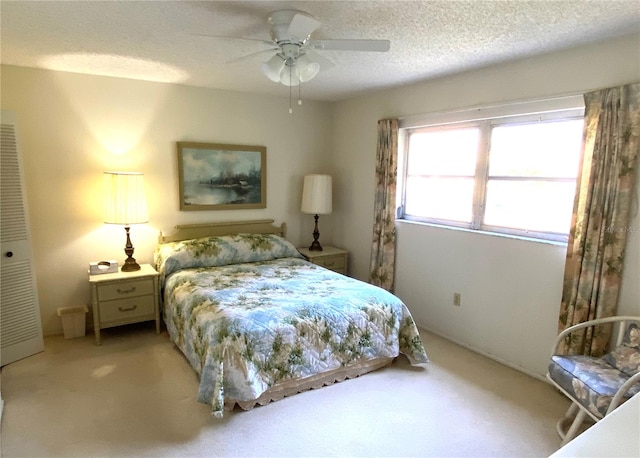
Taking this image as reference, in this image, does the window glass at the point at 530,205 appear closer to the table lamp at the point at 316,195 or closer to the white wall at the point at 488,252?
the white wall at the point at 488,252

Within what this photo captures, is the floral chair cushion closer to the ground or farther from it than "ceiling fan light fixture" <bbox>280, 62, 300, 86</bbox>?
closer to the ground

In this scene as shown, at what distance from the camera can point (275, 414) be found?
92.1 inches

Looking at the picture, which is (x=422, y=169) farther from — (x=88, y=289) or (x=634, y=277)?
(x=88, y=289)

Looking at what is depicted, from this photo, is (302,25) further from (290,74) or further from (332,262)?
(332,262)

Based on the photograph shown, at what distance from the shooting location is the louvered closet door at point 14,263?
9.02 ft

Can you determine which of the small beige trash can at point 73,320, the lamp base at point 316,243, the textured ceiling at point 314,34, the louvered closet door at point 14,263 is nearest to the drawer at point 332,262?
the lamp base at point 316,243

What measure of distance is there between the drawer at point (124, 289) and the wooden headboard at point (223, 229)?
1.99 feet

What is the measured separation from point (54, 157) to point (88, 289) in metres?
1.22

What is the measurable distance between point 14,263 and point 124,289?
776 mm

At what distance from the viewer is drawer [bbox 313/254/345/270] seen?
14.2 feet

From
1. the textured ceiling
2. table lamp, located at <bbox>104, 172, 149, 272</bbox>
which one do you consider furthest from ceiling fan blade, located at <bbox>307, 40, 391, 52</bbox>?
table lamp, located at <bbox>104, 172, 149, 272</bbox>

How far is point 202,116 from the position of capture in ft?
12.7

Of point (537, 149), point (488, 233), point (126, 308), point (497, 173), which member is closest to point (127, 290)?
point (126, 308)

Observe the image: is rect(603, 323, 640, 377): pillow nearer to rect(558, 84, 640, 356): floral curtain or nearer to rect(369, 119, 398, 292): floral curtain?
rect(558, 84, 640, 356): floral curtain
